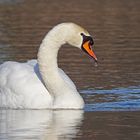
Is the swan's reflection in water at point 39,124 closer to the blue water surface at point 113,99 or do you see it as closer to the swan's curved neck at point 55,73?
the swan's curved neck at point 55,73

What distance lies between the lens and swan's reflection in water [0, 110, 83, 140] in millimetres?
12211

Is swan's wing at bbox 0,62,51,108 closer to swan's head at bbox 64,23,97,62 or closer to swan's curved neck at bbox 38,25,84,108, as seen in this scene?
swan's curved neck at bbox 38,25,84,108

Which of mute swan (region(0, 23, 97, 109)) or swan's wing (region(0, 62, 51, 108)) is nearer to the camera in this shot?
mute swan (region(0, 23, 97, 109))

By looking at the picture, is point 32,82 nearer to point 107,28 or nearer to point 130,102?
point 130,102

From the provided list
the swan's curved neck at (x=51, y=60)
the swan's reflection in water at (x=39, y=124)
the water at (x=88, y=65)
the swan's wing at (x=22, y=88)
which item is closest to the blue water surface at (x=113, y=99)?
the water at (x=88, y=65)

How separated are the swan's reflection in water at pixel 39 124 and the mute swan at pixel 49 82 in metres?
0.21

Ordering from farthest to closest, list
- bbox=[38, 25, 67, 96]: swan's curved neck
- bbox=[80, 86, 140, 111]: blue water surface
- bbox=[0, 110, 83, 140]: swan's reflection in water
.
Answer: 1. bbox=[38, 25, 67, 96]: swan's curved neck
2. bbox=[80, 86, 140, 111]: blue water surface
3. bbox=[0, 110, 83, 140]: swan's reflection in water

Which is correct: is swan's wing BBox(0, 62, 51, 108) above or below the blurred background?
above

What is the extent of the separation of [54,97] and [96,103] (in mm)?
662

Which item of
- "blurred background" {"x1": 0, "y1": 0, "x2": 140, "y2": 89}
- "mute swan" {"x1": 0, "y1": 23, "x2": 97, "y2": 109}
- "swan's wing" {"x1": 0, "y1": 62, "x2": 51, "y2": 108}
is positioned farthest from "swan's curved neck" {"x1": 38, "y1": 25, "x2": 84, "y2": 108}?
"blurred background" {"x1": 0, "y1": 0, "x2": 140, "y2": 89}

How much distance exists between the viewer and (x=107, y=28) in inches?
1000

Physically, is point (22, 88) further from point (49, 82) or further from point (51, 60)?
point (51, 60)

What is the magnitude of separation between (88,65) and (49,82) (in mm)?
3843

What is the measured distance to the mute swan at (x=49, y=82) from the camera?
1449 cm
